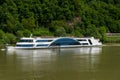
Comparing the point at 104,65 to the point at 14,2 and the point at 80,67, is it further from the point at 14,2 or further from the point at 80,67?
the point at 14,2

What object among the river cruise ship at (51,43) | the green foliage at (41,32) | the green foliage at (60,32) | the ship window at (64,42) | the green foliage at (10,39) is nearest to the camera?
the river cruise ship at (51,43)

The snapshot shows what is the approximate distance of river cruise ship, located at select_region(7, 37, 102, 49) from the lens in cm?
5587

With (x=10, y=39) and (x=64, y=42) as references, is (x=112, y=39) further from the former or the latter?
(x=10, y=39)

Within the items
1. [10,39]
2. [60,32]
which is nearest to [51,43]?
[10,39]

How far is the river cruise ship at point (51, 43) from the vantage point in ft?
183

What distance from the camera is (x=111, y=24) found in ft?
297

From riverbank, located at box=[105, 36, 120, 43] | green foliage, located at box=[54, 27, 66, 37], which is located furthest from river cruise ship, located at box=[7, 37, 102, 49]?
riverbank, located at box=[105, 36, 120, 43]

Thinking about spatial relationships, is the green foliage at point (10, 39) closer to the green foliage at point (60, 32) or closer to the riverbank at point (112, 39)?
the green foliage at point (60, 32)

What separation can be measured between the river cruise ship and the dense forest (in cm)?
1329

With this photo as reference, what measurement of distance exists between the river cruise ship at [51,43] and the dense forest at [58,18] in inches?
523

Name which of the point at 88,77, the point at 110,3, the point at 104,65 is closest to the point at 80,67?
the point at 104,65

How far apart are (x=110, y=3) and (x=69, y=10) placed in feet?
53.0

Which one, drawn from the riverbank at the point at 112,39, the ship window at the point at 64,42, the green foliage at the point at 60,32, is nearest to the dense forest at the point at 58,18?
the green foliage at the point at 60,32

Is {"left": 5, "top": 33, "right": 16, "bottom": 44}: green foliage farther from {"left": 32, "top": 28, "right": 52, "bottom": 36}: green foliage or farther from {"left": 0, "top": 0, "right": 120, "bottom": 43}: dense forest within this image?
{"left": 32, "top": 28, "right": 52, "bottom": 36}: green foliage
